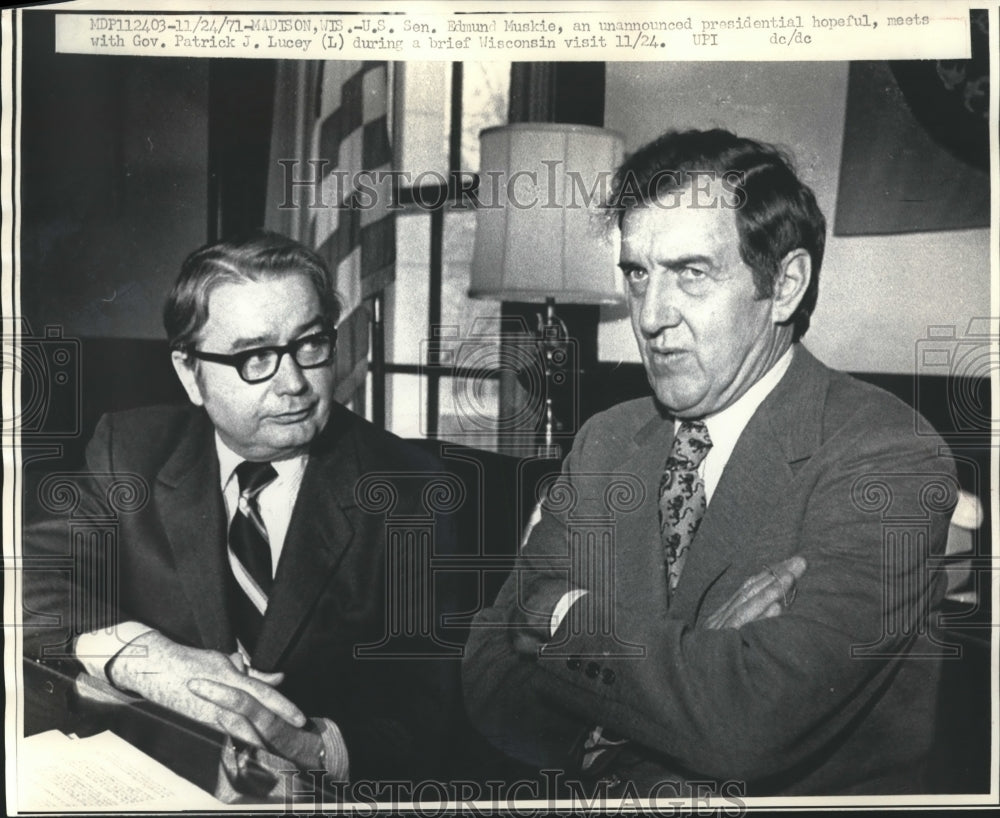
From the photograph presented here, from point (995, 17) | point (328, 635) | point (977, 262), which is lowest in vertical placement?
point (328, 635)

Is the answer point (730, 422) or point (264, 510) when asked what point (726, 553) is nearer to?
point (730, 422)

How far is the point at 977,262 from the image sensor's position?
2027 mm

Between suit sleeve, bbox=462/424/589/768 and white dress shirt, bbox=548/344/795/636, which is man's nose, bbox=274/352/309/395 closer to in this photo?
suit sleeve, bbox=462/424/589/768

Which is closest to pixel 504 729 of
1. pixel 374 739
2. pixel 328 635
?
pixel 374 739

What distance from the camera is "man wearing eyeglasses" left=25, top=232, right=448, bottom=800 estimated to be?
1.98 metres

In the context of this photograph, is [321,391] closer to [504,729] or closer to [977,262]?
[504,729]

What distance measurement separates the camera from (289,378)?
1.98 metres

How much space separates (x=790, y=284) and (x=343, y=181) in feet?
2.85

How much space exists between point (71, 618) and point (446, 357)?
2.91ft

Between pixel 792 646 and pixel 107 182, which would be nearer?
pixel 792 646

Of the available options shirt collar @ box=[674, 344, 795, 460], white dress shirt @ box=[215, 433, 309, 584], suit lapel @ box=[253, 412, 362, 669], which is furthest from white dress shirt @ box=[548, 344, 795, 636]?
white dress shirt @ box=[215, 433, 309, 584]

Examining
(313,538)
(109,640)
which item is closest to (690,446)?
(313,538)

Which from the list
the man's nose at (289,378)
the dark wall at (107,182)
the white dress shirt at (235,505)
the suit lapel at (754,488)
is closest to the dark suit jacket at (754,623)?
the suit lapel at (754,488)

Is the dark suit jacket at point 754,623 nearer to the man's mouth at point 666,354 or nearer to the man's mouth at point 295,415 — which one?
the man's mouth at point 666,354
